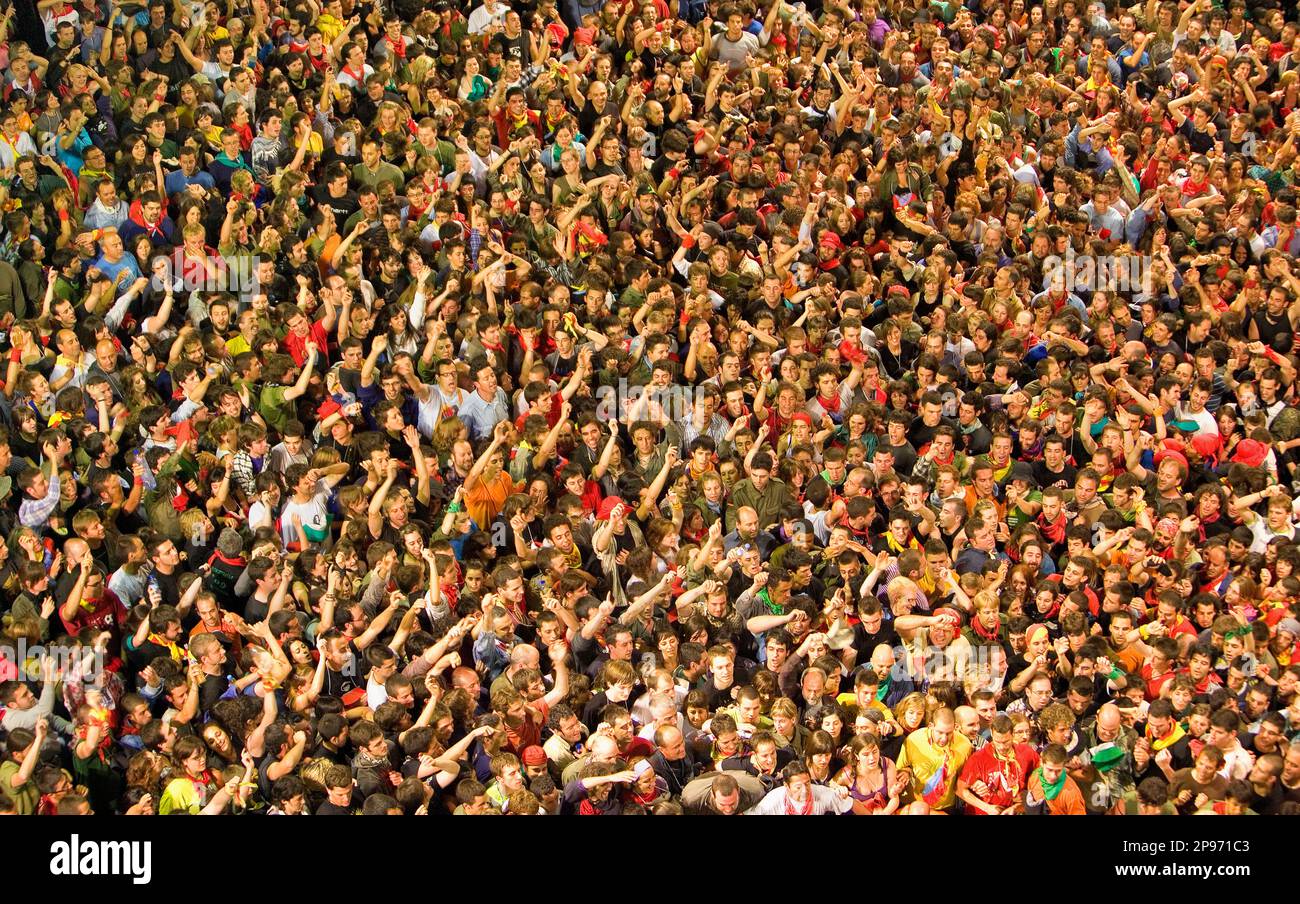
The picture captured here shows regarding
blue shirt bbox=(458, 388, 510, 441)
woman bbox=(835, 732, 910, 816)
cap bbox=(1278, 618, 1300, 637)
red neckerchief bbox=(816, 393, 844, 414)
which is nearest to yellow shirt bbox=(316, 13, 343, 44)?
blue shirt bbox=(458, 388, 510, 441)

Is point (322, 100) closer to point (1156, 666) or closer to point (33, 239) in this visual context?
point (33, 239)

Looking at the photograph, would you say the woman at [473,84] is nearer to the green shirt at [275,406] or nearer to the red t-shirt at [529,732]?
the green shirt at [275,406]

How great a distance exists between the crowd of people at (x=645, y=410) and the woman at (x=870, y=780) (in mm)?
37

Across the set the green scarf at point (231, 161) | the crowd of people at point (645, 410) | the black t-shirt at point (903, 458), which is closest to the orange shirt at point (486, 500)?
the crowd of people at point (645, 410)

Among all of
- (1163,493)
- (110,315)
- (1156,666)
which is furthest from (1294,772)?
(110,315)

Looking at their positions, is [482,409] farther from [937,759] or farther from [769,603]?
[937,759]

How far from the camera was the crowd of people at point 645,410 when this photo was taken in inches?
442

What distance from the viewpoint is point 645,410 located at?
13719 millimetres

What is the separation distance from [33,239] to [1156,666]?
8.57 metres

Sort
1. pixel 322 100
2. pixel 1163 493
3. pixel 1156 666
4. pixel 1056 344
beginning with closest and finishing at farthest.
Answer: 1. pixel 1156 666
2. pixel 1163 493
3. pixel 1056 344
4. pixel 322 100

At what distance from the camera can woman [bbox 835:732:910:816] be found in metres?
11.0

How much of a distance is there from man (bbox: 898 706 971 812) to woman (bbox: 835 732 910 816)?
0.37 ft

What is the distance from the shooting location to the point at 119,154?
15.0 m

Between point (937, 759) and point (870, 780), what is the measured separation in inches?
17.9
